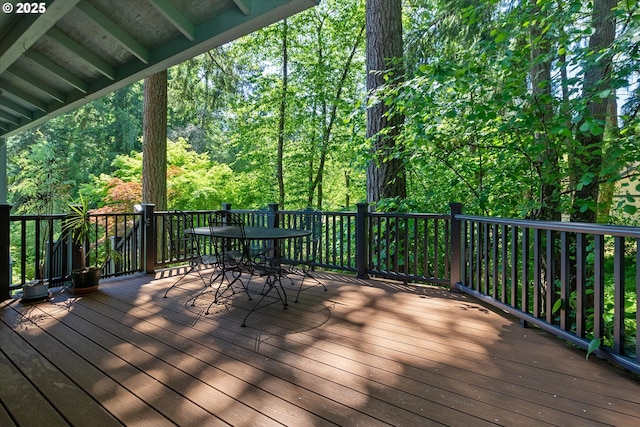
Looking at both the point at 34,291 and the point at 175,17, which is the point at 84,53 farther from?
the point at 34,291

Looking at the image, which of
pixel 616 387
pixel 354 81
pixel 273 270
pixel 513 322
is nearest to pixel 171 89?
pixel 354 81

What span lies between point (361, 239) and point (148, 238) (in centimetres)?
296

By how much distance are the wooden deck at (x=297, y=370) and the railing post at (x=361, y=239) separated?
1205 millimetres

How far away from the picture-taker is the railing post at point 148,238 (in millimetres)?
4566

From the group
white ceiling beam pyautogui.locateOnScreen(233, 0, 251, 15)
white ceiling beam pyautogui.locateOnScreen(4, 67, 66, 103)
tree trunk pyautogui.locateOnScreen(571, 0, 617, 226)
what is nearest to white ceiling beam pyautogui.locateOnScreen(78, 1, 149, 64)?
white ceiling beam pyautogui.locateOnScreen(233, 0, 251, 15)

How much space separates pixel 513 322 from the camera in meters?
2.79

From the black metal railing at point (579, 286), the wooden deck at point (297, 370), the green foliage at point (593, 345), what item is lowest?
the wooden deck at point (297, 370)

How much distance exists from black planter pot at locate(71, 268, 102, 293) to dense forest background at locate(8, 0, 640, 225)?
1.35 meters

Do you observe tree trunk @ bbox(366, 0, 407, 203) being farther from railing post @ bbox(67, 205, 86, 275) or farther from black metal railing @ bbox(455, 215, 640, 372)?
railing post @ bbox(67, 205, 86, 275)

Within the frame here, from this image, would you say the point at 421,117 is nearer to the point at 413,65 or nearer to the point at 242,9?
the point at 242,9

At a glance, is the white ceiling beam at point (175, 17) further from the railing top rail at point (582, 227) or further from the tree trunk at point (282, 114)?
the tree trunk at point (282, 114)

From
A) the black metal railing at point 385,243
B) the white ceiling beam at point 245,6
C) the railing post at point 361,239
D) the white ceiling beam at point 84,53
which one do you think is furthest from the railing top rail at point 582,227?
the white ceiling beam at point 84,53

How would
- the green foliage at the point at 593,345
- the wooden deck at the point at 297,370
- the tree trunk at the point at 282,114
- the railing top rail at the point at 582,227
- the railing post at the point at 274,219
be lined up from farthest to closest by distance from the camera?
1. the tree trunk at the point at 282,114
2. the railing post at the point at 274,219
3. the green foliage at the point at 593,345
4. the railing top rail at the point at 582,227
5. the wooden deck at the point at 297,370

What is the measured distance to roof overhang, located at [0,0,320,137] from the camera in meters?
2.37
